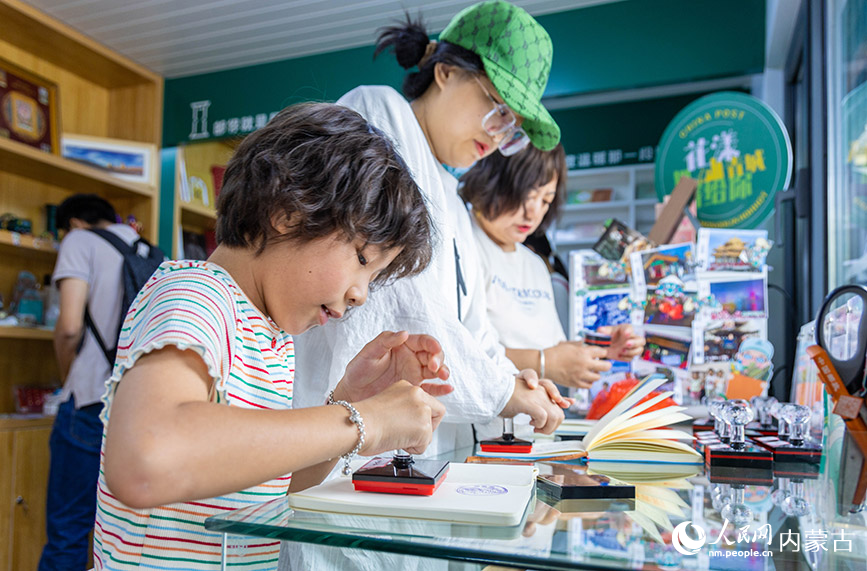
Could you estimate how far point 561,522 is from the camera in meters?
0.63

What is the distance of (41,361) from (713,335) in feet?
11.3

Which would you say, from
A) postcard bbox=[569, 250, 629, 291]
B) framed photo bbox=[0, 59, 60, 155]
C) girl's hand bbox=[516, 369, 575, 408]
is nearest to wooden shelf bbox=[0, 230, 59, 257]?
framed photo bbox=[0, 59, 60, 155]

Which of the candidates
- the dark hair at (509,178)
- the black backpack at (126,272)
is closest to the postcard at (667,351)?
the dark hair at (509,178)

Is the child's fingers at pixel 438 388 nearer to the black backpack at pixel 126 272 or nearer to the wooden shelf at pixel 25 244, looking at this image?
the black backpack at pixel 126 272

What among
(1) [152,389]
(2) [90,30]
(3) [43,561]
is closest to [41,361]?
(3) [43,561]

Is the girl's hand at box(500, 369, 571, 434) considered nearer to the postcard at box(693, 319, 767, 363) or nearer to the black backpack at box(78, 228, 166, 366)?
the postcard at box(693, 319, 767, 363)

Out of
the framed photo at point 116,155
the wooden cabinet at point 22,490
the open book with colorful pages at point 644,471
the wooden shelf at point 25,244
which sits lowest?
the wooden cabinet at point 22,490

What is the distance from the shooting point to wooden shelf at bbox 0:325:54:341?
3297 millimetres

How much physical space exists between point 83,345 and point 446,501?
2921 mm

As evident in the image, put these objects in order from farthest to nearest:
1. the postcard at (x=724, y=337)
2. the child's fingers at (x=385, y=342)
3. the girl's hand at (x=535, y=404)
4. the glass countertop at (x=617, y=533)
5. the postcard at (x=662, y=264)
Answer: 1. the postcard at (x=662, y=264)
2. the postcard at (x=724, y=337)
3. the girl's hand at (x=535, y=404)
4. the child's fingers at (x=385, y=342)
5. the glass countertop at (x=617, y=533)

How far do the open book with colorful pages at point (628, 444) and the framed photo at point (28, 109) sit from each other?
3.41 m

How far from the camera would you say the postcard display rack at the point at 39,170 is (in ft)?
10.7

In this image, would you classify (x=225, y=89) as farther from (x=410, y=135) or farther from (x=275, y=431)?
(x=275, y=431)

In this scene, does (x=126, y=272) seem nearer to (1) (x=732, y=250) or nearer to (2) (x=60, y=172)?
(2) (x=60, y=172)
